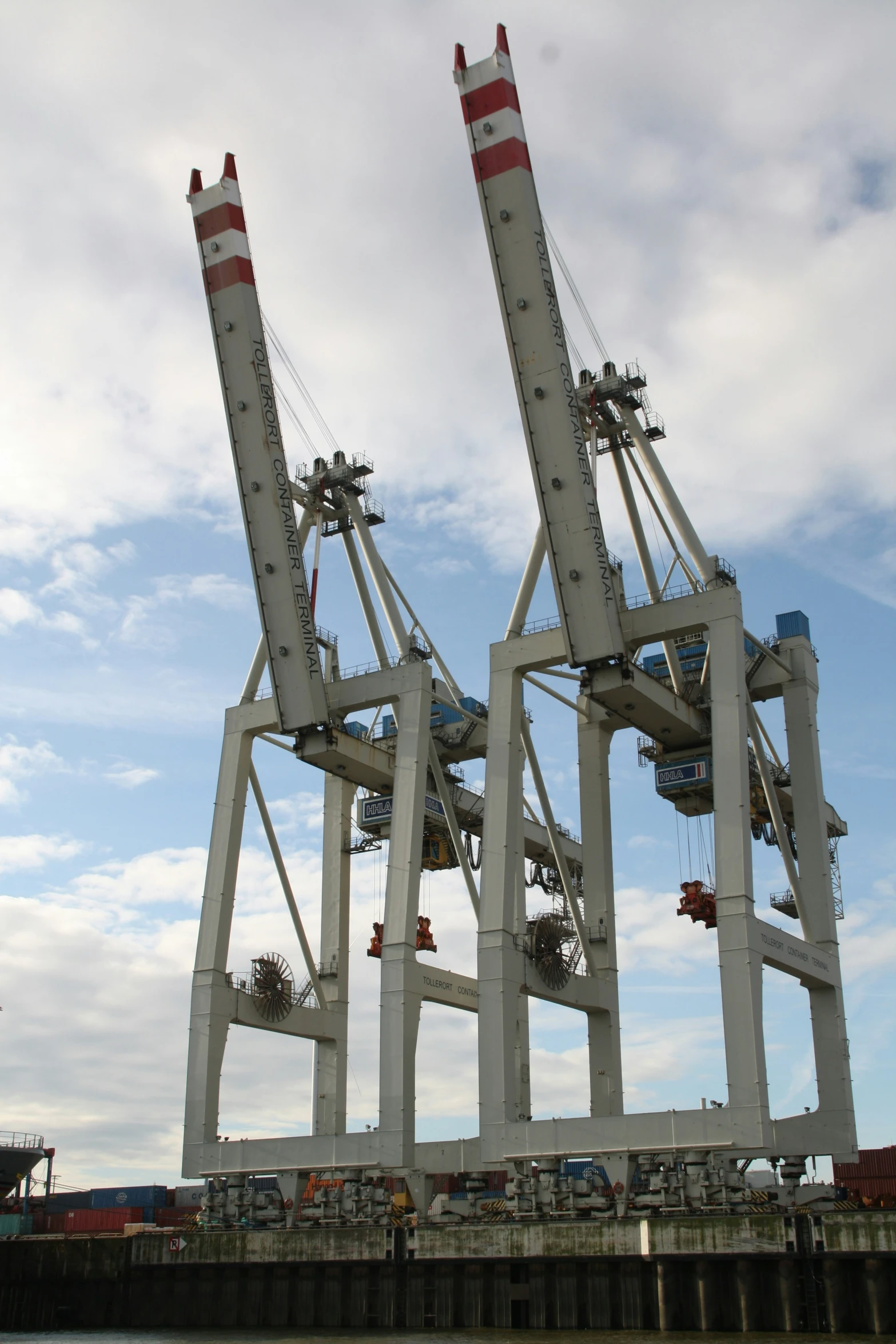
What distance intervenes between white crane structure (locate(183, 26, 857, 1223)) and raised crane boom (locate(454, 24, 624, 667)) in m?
0.06

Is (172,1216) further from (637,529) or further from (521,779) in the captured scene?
(637,529)

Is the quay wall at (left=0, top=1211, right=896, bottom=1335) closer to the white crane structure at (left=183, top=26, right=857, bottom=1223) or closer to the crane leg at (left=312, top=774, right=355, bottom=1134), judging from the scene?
the white crane structure at (left=183, top=26, right=857, bottom=1223)

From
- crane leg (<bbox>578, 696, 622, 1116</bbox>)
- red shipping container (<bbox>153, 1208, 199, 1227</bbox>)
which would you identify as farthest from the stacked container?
red shipping container (<bbox>153, 1208, 199, 1227</bbox>)

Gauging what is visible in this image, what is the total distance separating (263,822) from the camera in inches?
1746

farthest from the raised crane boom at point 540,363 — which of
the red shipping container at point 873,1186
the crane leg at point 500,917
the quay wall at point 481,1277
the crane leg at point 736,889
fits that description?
the red shipping container at point 873,1186

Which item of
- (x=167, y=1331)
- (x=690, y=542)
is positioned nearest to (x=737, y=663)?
(x=690, y=542)

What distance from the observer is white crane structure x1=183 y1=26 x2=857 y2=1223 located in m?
33.5

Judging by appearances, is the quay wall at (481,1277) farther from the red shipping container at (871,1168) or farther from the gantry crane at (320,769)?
the red shipping container at (871,1168)

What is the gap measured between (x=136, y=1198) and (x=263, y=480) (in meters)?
24.7

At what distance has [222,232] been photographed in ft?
141

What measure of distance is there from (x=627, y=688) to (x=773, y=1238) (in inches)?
566

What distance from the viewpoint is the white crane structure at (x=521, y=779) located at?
33500 mm

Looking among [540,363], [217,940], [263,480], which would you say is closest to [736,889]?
[540,363]

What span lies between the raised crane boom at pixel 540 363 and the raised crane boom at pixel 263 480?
8.59m
